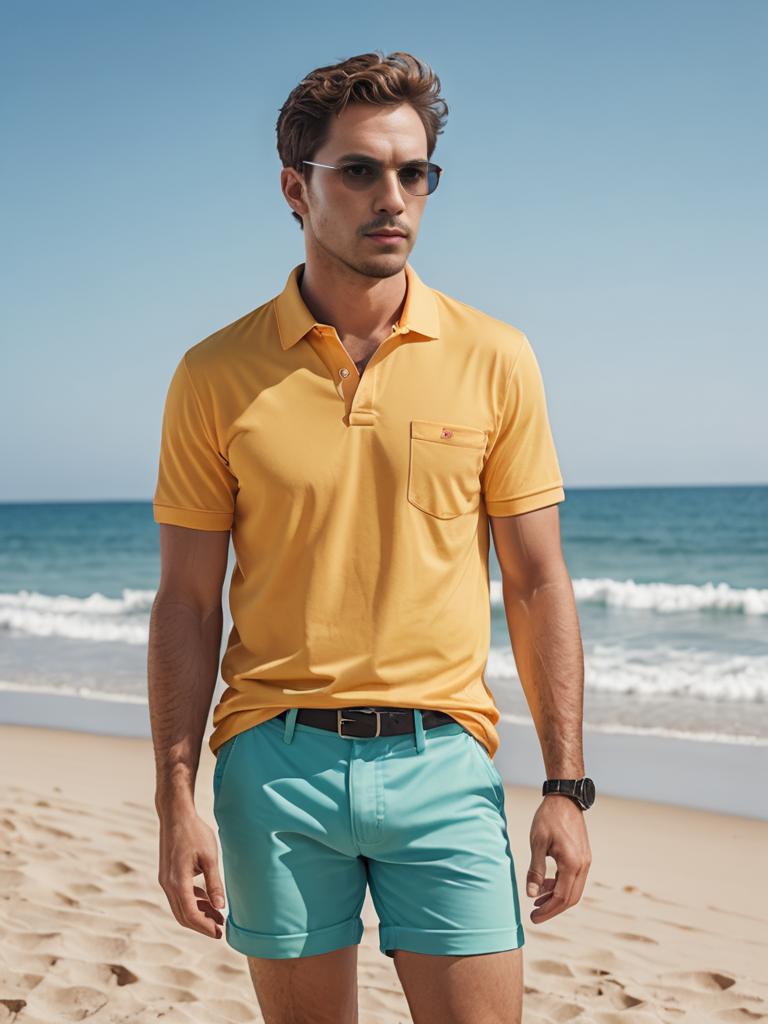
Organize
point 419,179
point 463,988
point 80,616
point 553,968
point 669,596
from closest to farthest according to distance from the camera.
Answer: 1. point 463,988
2. point 419,179
3. point 553,968
4. point 80,616
5. point 669,596

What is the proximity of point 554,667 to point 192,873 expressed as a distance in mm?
858

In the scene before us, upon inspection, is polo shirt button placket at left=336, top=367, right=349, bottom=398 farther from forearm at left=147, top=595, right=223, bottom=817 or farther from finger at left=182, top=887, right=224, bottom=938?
finger at left=182, top=887, right=224, bottom=938

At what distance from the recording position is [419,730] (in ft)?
7.25

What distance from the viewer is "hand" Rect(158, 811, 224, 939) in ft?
7.36

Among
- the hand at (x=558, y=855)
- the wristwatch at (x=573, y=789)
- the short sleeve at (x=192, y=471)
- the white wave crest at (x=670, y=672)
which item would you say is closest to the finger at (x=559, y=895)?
the hand at (x=558, y=855)

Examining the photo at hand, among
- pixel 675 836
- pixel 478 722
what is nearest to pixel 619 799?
pixel 675 836

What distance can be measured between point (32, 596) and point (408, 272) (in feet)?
89.5

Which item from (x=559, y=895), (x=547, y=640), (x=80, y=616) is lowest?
(x=80, y=616)

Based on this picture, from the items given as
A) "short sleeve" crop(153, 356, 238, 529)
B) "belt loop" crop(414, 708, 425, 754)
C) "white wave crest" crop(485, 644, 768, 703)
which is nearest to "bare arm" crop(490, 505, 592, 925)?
"belt loop" crop(414, 708, 425, 754)

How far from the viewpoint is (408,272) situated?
2.46 meters

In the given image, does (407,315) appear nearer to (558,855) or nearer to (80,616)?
(558,855)

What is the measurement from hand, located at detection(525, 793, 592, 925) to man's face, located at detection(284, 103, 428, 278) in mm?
1153

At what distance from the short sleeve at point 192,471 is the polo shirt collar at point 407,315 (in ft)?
0.76

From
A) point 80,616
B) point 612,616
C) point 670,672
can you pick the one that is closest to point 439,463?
point 670,672
